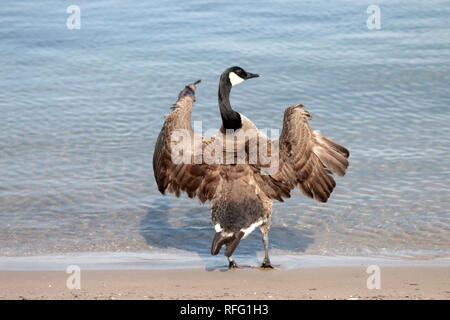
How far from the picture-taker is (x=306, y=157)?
21.0ft

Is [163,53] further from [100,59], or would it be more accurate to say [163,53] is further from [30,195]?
[30,195]

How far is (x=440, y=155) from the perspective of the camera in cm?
919

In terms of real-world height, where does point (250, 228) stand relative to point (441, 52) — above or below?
below

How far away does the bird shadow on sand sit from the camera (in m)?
6.89

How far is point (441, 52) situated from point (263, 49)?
142 inches

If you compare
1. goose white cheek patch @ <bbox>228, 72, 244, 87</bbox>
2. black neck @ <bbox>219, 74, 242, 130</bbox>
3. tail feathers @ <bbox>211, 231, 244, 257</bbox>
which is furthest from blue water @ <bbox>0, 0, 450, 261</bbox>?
goose white cheek patch @ <bbox>228, 72, 244, 87</bbox>

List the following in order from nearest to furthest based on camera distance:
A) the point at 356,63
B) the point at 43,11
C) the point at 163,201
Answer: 1. the point at 163,201
2. the point at 356,63
3. the point at 43,11

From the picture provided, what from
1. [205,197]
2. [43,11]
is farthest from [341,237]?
[43,11]

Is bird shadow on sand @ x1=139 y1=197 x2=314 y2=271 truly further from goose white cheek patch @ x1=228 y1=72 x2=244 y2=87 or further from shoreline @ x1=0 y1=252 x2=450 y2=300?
goose white cheek patch @ x1=228 y1=72 x2=244 y2=87

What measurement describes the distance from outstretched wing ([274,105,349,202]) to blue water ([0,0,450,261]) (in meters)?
0.80

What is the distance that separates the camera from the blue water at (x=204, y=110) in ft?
24.3

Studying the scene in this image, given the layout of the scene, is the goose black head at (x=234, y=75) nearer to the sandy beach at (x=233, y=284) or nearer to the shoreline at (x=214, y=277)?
the shoreline at (x=214, y=277)

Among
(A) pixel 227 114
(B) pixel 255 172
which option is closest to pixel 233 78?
(A) pixel 227 114

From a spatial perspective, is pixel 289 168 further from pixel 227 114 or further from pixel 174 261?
pixel 174 261
